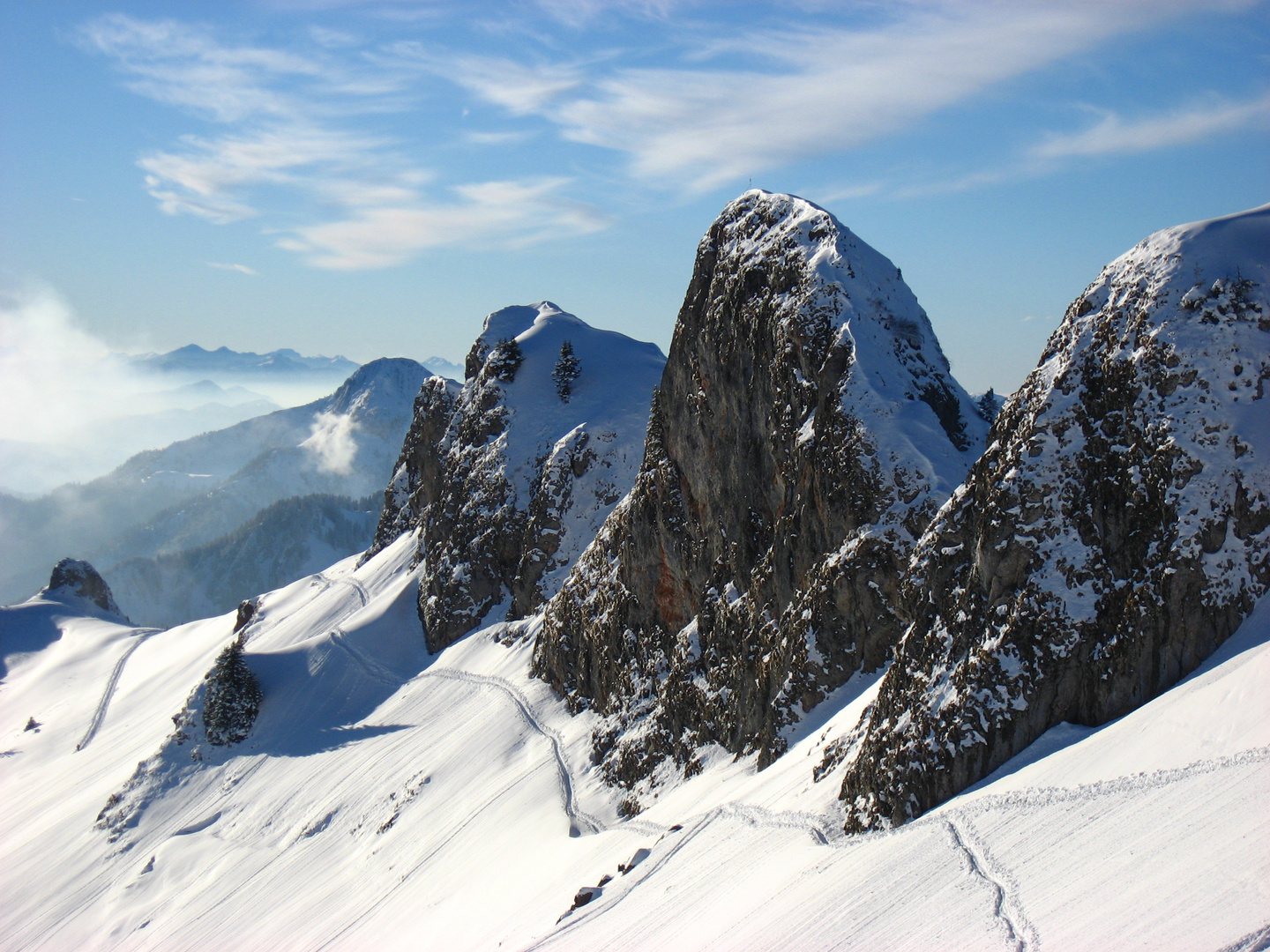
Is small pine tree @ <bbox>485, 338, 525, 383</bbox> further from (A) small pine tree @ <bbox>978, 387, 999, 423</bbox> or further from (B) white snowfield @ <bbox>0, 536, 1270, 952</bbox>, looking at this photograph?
(A) small pine tree @ <bbox>978, 387, 999, 423</bbox>

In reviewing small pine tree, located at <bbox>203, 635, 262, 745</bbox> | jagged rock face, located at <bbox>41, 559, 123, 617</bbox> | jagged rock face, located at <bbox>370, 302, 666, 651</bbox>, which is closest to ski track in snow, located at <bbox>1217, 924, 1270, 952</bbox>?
jagged rock face, located at <bbox>370, 302, 666, 651</bbox>

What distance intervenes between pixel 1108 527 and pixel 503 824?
35501 mm

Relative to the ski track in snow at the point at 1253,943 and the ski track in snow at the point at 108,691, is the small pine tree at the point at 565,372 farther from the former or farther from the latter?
the ski track in snow at the point at 1253,943

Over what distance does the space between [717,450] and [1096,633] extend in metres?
25.9

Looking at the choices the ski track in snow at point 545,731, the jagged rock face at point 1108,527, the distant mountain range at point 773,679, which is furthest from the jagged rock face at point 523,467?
the jagged rock face at point 1108,527

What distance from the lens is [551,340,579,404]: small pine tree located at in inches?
3302

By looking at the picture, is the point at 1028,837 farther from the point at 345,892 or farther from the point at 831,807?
the point at 345,892

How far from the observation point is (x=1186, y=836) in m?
20.3

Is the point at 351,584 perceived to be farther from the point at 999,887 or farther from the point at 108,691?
the point at 999,887

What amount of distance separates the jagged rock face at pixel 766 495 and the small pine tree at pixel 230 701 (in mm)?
30363

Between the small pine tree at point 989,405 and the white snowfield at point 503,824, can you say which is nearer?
the white snowfield at point 503,824

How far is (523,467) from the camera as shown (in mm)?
78688

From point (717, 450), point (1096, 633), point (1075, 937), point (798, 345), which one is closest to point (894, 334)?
point (798, 345)

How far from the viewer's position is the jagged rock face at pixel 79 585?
135250mm
